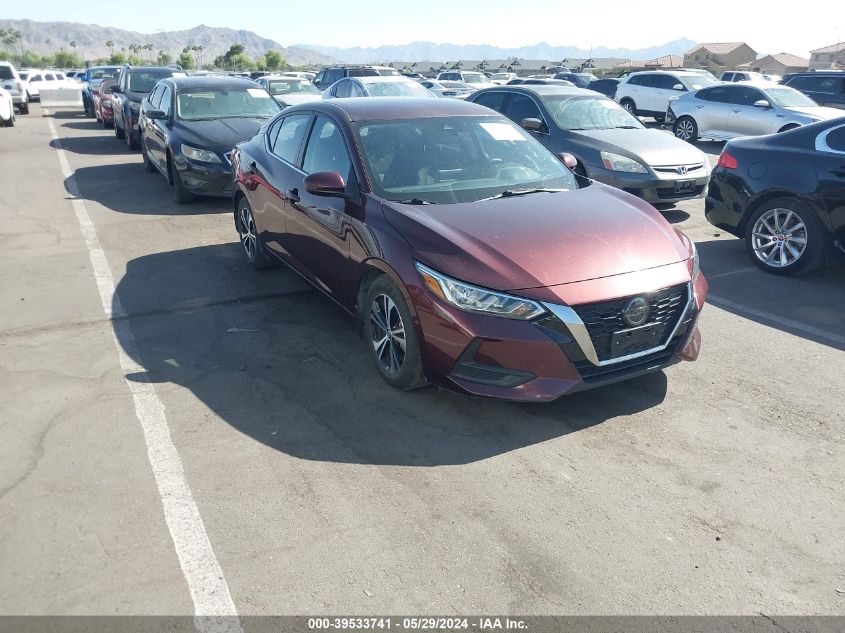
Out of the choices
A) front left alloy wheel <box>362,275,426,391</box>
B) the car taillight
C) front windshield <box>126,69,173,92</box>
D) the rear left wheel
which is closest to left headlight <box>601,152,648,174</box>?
the car taillight

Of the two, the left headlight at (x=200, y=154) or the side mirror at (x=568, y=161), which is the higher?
the side mirror at (x=568, y=161)

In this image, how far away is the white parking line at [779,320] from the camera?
5.58 meters

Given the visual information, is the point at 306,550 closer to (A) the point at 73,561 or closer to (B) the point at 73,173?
(A) the point at 73,561

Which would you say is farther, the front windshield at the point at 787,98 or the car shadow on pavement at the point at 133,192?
the front windshield at the point at 787,98

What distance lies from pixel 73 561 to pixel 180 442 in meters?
1.02

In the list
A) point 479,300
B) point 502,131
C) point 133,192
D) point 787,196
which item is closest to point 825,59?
point 787,196

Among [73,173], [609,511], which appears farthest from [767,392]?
[73,173]

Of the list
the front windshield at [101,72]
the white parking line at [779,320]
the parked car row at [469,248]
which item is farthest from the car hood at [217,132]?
the front windshield at [101,72]

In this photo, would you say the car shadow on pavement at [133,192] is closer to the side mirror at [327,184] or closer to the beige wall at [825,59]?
the side mirror at [327,184]

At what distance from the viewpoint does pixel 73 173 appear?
12.9 m

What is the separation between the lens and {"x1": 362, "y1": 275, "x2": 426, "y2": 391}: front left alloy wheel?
4301 mm

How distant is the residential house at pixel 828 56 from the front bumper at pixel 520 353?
93.0 meters

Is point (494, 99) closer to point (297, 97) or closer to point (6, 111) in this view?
point (297, 97)

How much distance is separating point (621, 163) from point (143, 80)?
40.7 feet
